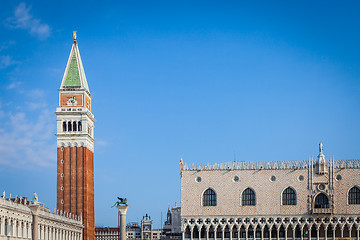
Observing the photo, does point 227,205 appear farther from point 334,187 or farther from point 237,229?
point 334,187

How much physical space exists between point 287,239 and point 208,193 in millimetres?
11664

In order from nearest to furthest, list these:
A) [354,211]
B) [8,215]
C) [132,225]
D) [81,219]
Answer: [8,215]
[354,211]
[81,219]
[132,225]

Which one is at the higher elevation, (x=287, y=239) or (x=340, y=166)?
(x=340, y=166)

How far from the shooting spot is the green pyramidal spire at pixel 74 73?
4336 inches

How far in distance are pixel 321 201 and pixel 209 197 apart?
1433 centimetres

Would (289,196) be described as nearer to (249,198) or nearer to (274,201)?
(274,201)

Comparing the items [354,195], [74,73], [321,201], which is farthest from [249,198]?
[74,73]

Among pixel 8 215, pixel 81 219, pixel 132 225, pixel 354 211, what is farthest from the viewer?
pixel 132 225

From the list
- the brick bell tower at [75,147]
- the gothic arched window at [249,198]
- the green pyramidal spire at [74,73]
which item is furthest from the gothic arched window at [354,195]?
the green pyramidal spire at [74,73]

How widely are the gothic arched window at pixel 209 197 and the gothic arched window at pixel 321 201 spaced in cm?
1305

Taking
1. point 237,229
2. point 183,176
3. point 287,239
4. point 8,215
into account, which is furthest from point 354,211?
point 8,215

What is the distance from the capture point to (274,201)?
86.3 meters

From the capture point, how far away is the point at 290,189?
8662cm

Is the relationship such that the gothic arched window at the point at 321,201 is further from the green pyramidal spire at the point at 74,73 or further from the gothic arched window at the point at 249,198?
A: the green pyramidal spire at the point at 74,73
